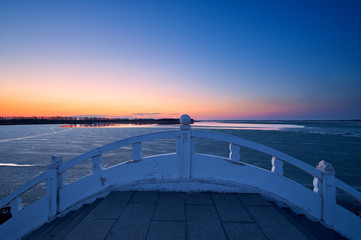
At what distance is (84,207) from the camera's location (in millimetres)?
3744

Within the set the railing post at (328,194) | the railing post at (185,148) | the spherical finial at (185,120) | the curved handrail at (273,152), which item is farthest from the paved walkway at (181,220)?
the spherical finial at (185,120)

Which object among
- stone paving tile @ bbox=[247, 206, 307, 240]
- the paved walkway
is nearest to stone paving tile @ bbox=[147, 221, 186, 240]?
the paved walkway

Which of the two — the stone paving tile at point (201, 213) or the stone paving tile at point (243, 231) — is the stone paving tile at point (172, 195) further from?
the stone paving tile at point (243, 231)

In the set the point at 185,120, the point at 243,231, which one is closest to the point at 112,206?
the point at 185,120

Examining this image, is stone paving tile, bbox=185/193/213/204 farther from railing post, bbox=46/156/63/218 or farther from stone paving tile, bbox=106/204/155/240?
railing post, bbox=46/156/63/218

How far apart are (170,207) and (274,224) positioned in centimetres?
186

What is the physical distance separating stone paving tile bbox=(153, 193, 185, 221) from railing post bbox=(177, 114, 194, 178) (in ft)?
2.29

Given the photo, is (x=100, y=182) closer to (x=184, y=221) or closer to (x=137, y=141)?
(x=137, y=141)

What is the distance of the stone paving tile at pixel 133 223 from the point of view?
8.71 ft

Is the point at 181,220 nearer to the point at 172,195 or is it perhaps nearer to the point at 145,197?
the point at 172,195

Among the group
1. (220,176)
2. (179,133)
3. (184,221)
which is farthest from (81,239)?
(220,176)

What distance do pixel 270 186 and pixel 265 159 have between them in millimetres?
9561

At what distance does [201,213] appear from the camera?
10.8ft

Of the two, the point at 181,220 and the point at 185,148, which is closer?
the point at 181,220
